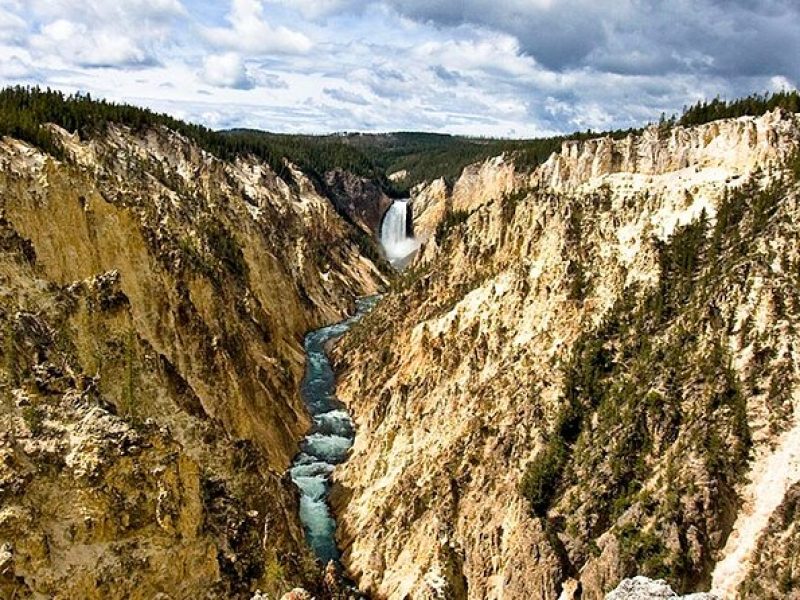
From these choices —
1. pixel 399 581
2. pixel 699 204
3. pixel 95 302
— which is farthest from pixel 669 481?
pixel 95 302

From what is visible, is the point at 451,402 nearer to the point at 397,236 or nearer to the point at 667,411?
the point at 667,411

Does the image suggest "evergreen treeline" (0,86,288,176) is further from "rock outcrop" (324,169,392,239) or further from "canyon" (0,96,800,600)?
"rock outcrop" (324,169,392,239)

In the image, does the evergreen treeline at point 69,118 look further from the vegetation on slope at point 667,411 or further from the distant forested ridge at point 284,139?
the vegetation on slope at point 667,411

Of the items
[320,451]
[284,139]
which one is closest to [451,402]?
[320,451]

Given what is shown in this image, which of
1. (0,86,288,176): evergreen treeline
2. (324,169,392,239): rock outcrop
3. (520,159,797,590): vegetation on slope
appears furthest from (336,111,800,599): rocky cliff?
(324,169,392,239): rock outcrop

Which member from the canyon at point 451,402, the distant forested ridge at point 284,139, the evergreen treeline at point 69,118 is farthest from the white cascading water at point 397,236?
the canyon at point 451,402

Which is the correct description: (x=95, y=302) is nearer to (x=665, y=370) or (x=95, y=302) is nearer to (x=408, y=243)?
(x=665, y=370)
